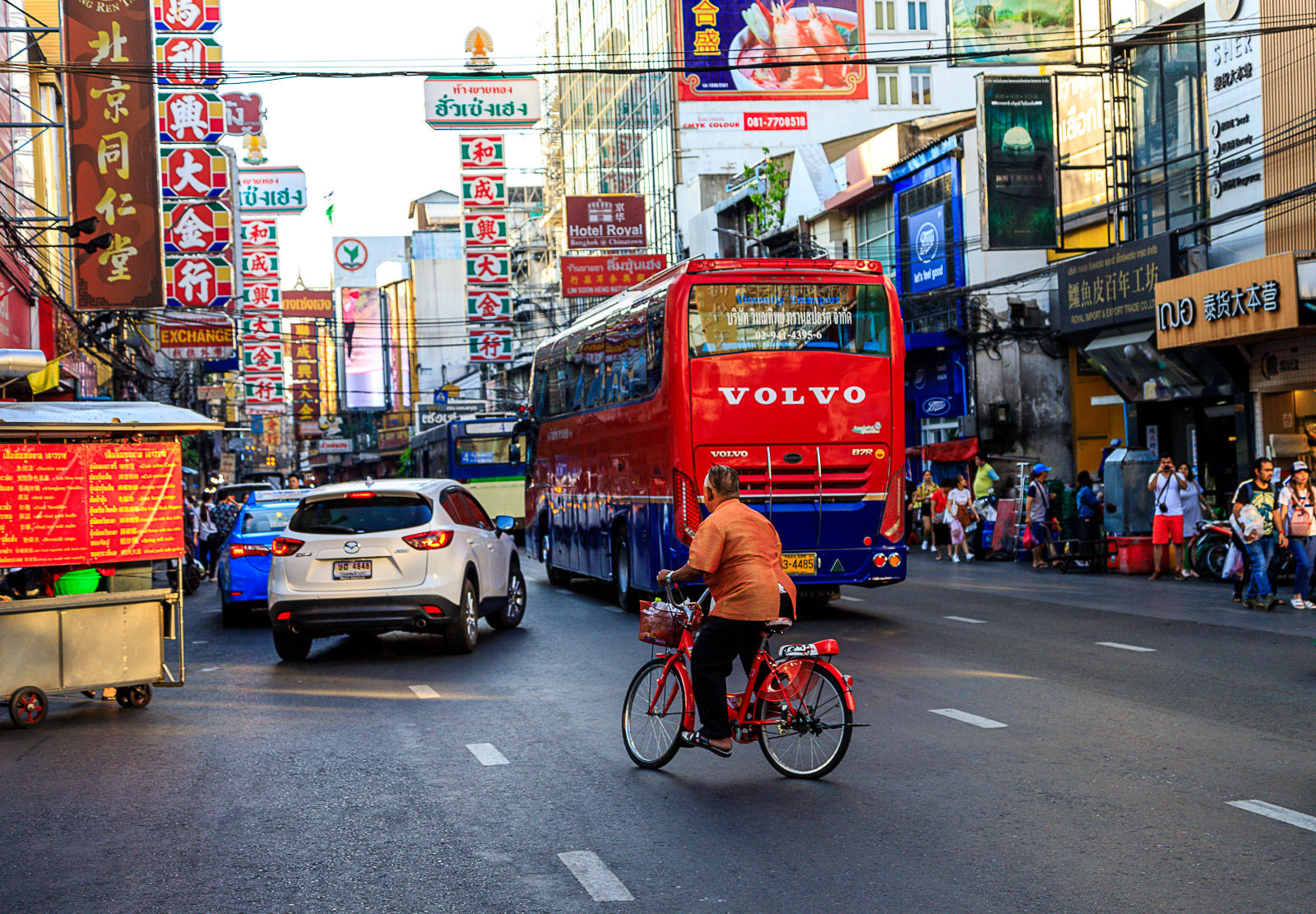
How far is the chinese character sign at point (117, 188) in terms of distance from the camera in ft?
75.4

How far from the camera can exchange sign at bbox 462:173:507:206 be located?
4859 cm

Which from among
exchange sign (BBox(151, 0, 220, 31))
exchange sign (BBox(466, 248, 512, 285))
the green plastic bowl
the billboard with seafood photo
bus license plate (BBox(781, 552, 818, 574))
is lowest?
bus license plate (BBox(781, 552, 818, 574))

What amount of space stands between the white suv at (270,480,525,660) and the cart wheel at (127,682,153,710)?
217 centimetres

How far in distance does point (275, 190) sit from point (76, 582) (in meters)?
51.9

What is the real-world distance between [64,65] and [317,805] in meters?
15.4

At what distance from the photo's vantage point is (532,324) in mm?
85688

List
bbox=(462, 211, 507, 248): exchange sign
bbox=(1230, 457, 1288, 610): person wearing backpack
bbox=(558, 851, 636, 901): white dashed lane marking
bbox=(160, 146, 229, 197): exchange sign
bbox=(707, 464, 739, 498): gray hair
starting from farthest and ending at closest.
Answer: bbox=(462, 211, 507, 248): exchange sign, bbox=(160, 146, 229, 197): exchange sign, bbox=(1230, 457, 1288, 610): person wearing backpack, bbox=(707, 464, 739, 498): gray hair, bbox=(558, 851, 636, 901): white dashed lane marking

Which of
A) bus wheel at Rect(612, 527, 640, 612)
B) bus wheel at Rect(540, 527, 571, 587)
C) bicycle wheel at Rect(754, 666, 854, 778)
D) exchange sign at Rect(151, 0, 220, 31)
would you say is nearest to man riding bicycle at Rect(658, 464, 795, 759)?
bicycle wheel at Rect(754, 666, 854, 778)

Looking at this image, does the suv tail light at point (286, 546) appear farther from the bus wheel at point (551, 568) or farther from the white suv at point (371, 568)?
the bus wheel at point (551, 568)

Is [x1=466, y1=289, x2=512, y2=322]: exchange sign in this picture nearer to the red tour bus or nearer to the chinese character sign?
the chinese character sign

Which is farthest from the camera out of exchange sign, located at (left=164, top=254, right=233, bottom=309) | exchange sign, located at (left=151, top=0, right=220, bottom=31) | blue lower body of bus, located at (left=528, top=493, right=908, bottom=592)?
exchange sign, located at (left=151, top=0, right=220, bottom=31)

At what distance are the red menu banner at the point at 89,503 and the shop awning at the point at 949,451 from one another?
2464 centimetres

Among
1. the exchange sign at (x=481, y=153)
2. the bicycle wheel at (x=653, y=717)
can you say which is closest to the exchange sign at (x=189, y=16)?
the exchange sign at (x=481, y=153)

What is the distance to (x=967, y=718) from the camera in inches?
369
